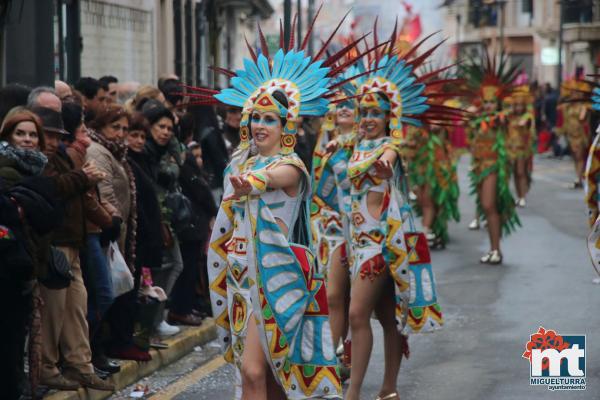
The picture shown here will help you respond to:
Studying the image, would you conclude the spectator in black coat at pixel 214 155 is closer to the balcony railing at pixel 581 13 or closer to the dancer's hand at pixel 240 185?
the dancer's hand at pixel 240 185

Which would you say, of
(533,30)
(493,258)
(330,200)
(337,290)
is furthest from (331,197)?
(533,30)

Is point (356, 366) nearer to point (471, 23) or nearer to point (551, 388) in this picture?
point (551, 388)

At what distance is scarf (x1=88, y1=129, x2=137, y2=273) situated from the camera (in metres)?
8.93

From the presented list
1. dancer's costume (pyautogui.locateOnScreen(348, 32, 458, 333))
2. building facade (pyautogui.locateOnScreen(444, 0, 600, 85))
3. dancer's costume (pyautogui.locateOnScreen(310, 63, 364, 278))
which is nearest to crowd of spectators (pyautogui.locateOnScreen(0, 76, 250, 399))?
dancer's costume (pyautogui.locateOnScreen(310, 63, 364, 278))

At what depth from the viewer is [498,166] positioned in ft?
51.8

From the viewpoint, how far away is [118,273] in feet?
28.9

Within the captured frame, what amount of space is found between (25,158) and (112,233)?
4.76 ft

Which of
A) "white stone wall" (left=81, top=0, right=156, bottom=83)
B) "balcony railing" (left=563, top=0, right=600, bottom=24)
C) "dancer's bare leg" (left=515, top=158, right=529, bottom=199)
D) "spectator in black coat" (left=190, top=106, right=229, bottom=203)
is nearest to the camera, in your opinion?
"spectator in black coat" (left=190, top=106, right=229, bottom=203)

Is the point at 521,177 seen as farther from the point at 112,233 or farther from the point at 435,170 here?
the point at 112,233

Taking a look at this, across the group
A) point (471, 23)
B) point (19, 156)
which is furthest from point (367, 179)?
point (471, 23)

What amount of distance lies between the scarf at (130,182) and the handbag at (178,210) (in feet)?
2.68

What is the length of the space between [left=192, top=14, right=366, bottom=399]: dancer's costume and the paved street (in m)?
1.88

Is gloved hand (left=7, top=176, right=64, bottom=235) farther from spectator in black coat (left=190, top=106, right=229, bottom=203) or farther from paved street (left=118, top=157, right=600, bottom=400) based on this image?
spectator in black coat (left=190, top=106, right=229, bottom=203)

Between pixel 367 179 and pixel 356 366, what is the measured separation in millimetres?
1147
